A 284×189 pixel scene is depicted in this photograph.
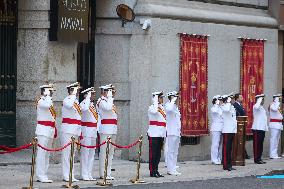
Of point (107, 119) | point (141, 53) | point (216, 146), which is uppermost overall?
point (141, 53)

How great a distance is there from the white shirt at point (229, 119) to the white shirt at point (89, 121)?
551 cm

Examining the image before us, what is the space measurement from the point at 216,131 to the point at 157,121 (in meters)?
5.18

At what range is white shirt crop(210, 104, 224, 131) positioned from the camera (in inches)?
1205

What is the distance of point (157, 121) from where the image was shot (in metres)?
26.3

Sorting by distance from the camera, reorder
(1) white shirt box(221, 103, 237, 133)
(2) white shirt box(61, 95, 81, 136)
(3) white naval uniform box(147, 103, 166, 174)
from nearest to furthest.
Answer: (2) white shirt box(61, 95, 81, 136) → (3) white naval uniform box(147, 103, 166, 174) → (1) white shirt box(221, 103, 237, 133)

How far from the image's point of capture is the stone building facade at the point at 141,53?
28.1 m

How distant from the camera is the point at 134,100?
30.4 m

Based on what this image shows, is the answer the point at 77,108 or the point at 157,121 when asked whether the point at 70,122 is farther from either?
the point at 157,121

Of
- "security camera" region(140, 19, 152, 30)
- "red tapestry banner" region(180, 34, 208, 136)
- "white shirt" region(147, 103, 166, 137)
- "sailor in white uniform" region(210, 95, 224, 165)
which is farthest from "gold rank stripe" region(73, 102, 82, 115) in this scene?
"red tapestry banner" region(180, 34, 208, 136)

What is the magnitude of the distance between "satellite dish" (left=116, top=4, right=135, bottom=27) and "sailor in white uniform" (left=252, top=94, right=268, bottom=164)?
15.0 ft

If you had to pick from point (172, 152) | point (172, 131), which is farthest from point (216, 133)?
point (172, 131)

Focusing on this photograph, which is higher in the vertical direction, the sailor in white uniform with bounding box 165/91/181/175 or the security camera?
the security camera

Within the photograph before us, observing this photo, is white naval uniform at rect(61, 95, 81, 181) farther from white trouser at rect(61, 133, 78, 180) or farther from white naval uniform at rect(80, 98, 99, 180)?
white naval uniform at rect(80, 98, 99, 180)

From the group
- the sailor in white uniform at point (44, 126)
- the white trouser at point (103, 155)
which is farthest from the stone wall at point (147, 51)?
the sailor in white uniform at point (44, 126)
